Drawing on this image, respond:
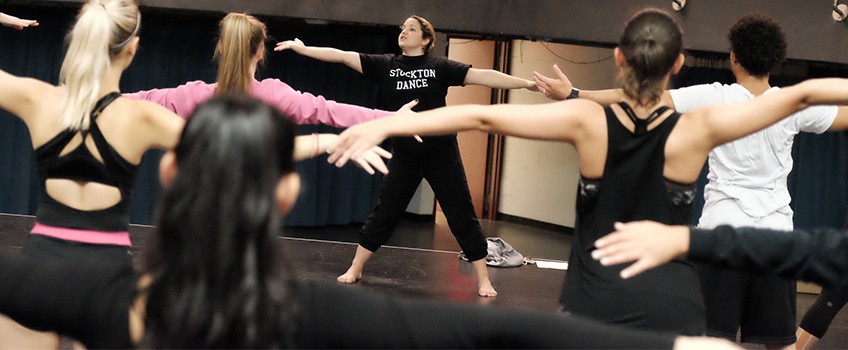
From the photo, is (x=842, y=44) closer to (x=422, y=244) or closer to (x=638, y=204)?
(x=422, y=244)

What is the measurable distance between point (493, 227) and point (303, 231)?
2.00 metres

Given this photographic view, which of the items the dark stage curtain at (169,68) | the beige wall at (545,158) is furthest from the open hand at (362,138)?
the beige wall at (545,158)

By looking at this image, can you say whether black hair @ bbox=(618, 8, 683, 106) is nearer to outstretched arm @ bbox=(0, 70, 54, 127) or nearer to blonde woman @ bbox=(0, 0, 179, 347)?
blonde woman @ bbox=(0, 0, 179, 347)

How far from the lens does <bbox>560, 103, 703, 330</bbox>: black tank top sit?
170cm

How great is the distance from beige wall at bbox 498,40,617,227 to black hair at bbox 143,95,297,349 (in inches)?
264

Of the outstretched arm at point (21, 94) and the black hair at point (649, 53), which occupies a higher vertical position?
the black hair at point (649, 53)

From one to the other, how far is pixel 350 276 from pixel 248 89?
2.06 meters

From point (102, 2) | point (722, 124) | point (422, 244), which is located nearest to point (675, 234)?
point (722, 124)

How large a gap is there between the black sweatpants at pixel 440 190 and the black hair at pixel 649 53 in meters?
2.50

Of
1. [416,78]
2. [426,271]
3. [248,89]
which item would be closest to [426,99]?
[416,78]

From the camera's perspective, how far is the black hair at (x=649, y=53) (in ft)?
5.84

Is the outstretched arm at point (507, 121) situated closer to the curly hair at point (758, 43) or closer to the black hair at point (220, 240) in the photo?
the black hair at point (220, 240)

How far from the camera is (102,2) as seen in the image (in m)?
1.92

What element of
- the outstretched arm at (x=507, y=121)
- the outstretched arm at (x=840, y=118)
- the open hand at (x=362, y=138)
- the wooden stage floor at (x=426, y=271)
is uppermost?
the outstretched arm at (x=840, y=118)
